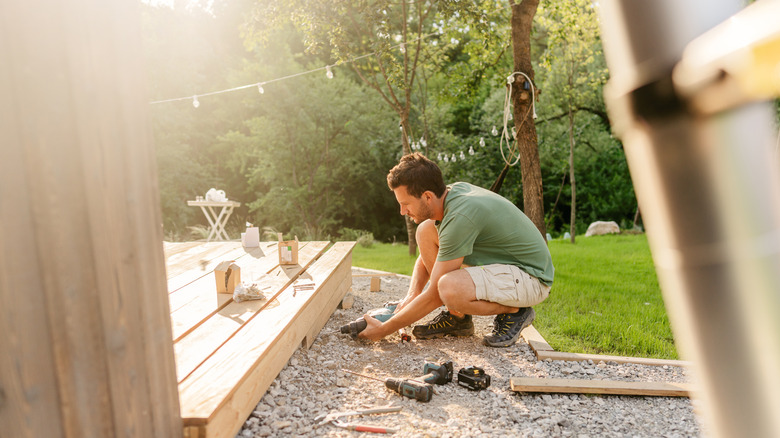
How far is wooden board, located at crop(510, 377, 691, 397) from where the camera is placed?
2238 mm

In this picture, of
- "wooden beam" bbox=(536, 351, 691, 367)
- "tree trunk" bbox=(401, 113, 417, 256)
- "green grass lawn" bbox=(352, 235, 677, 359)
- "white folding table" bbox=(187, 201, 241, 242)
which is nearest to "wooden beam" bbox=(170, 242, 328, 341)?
"wooden beam" bbox=(536, 351, 691, 367)

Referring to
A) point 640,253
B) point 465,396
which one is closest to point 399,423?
point 465,396

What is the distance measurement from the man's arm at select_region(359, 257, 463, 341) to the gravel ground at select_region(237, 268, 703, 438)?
13 centimetres

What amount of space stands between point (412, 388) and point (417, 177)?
122cm

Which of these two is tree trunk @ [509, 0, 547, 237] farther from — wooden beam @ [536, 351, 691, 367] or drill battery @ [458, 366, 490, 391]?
drill battery @ [458, 366, 490, 391]

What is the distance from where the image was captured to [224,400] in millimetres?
1497

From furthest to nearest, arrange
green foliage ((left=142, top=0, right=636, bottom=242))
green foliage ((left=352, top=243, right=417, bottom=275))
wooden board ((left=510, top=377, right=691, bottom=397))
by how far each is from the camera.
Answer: green foliage ((left=142, top=0, right=636, bottom=242)) → green foliage ((left=352, top=243, right=417, bottom=275)) → wooden board ((left=510, top=377, right=691, bottom=397))

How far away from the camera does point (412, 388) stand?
2135mm

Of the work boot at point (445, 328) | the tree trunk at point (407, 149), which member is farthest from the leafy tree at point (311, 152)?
the work boot at point (445, 328)

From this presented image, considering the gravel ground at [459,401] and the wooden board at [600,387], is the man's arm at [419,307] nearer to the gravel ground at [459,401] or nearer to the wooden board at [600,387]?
the gravel ground at [459,401]

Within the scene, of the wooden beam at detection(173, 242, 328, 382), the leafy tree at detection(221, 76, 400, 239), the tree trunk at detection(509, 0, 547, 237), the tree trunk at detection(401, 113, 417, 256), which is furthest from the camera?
the leafy tree at detection(221, 76, 400, 239)

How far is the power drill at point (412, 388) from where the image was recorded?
6.95 feet

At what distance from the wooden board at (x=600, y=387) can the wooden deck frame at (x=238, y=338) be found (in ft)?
3.68

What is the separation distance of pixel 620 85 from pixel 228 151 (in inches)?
570
